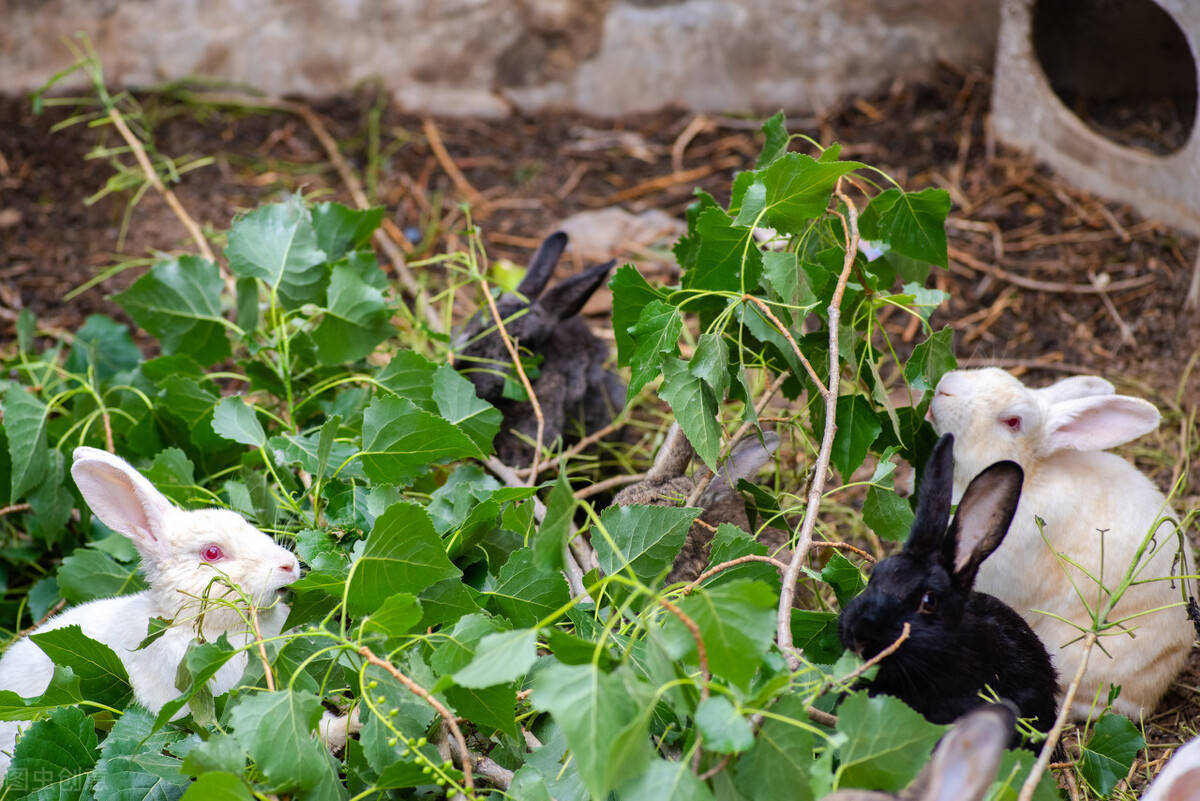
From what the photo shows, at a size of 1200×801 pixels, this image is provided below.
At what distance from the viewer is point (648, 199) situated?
5574mm

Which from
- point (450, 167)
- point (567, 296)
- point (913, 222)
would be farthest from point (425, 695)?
point (450, 167)

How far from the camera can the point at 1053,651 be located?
2.84 meters

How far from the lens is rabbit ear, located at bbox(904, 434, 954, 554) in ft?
7.02

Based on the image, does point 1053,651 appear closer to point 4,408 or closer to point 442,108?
point 4,408

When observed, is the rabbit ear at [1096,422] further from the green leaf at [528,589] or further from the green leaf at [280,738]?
the green leaf at [280,738]

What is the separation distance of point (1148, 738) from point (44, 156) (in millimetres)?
5516

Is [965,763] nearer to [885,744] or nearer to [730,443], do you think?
[885,744]

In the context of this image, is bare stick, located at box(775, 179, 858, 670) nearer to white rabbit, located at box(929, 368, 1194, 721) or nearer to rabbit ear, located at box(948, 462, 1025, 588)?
rabbit ear, located at box(948, 462, 1025, 588)

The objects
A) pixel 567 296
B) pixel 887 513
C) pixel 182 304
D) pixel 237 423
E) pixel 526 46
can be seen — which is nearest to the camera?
pixel 887 513

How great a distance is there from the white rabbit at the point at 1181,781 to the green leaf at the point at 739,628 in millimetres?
742

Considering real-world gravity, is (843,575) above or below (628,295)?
below

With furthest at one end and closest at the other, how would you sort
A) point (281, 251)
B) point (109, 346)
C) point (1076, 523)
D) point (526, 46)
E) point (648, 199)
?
point (526, 46), point (648, 199), point (109, 346), point (281, 251), point (1076, 523)

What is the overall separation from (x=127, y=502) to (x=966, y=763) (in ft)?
6.47

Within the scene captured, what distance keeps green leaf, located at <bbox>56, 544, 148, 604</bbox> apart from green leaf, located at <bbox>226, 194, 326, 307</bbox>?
0.90 meters
